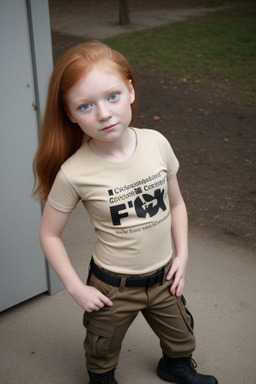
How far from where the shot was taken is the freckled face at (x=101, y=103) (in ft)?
5.74

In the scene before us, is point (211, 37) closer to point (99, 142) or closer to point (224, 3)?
point (224, 3)

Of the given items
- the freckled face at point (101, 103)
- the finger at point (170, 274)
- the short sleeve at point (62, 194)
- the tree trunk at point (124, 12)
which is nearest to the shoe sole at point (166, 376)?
the finger at point (170, 274)

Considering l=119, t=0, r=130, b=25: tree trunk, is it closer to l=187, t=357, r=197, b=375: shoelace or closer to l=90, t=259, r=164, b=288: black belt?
l=187, t=357, r=197, b=375: shoelace

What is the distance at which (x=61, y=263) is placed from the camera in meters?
1.93

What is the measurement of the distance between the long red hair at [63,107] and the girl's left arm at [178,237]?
344 mm

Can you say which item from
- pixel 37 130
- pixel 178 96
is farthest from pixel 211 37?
pixel 37 130

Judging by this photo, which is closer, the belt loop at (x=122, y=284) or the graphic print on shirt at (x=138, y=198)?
the graphic print on shirt at (x=138, y=198)

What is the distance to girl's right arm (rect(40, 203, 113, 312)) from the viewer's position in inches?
76.0

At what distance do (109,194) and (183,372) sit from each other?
0.96 m

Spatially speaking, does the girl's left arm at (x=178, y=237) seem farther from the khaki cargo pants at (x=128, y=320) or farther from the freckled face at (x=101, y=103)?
the freckled face at (x=101, y=103)

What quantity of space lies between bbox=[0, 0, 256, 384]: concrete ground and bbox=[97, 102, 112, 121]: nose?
1324mm

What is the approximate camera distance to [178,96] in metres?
6.82

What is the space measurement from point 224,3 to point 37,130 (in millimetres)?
11238

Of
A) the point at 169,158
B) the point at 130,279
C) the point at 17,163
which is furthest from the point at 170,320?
the point at 17,163
